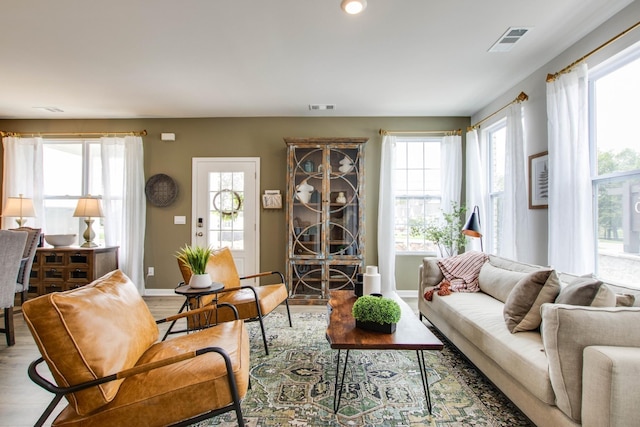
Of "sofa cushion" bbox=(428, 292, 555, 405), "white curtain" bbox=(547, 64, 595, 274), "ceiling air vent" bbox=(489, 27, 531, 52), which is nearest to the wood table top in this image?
"sofa cushion" bbox=(428, 292, 555, 405)

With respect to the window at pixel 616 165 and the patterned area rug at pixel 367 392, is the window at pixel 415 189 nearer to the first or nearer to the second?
the patterned area rug at pixel 367 392

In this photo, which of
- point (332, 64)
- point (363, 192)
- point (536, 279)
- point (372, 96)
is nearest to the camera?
point (536, 279)

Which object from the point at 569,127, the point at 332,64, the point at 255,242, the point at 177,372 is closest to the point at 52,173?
the point at 255,242

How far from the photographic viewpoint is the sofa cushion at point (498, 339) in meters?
1.54

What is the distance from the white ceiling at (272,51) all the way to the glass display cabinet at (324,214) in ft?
2.12

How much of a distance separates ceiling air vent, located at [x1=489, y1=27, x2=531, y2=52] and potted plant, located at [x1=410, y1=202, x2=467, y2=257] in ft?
6.73

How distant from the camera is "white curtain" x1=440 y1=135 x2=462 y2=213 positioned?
448 centimetres

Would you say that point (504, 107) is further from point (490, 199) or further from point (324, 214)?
point (324, 214)

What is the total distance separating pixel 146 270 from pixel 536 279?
4.76 m

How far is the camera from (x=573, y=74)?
8.33 ft

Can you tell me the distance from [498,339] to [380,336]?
69cm

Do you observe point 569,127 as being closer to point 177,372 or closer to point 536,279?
point 536,279

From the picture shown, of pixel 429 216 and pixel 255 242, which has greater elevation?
pixel 429 216

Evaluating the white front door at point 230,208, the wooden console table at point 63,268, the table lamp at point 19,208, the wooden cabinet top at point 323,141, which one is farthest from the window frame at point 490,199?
the table lamp at point 19,208
